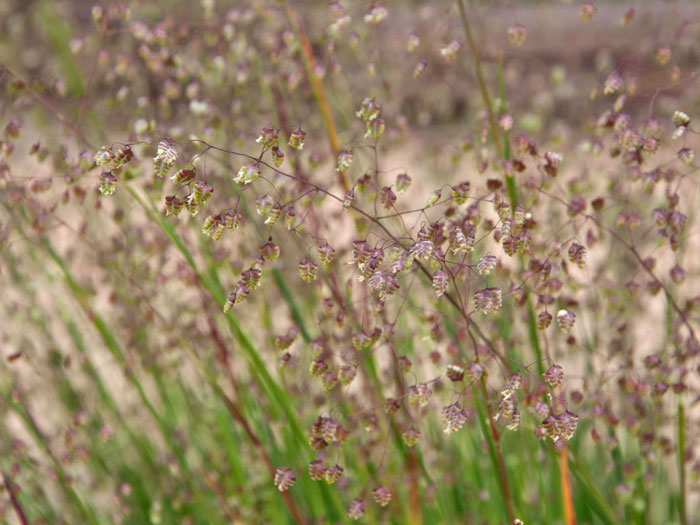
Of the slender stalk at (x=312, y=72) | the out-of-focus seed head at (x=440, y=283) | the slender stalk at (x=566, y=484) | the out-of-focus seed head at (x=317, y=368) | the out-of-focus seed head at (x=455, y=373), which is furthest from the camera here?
the slender stalk at (x=312, y=72)

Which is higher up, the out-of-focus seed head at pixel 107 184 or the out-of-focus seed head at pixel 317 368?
the out-of-focus seed head at pixel 107 184

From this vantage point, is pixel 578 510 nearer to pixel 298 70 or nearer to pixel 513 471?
pixel 513 471

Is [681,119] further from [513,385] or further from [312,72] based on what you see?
[312,72]

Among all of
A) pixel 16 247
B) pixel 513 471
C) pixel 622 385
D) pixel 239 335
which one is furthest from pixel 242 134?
pixel 16 247

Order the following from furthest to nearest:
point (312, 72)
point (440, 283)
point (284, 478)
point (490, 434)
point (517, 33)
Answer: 1. point (312, 72)
2. point (517, 33)
3. point (490, 434)
4. point (284, 478)
5. point (440, 283)

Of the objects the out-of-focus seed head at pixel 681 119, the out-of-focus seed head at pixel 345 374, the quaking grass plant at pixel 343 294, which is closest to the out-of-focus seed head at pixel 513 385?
the quaking grass plant at pixel 343 294

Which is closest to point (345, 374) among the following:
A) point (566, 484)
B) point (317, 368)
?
point (317, 368)

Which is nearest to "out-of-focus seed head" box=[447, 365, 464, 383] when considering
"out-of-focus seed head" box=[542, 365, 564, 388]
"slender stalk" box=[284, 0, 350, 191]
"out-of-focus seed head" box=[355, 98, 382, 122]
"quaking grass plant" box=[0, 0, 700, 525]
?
"quaking grass plant" box=[0, 0, 700, 525]

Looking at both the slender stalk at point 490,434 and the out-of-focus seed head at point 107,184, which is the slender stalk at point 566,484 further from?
the out-of-focus seed head at point 107,184
